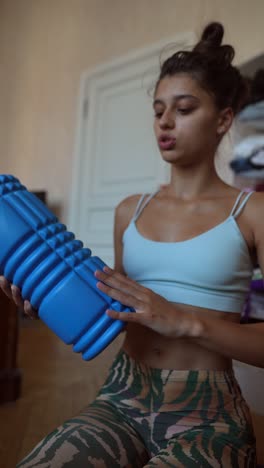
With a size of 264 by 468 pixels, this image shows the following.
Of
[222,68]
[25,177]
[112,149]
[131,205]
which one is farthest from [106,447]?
[25,177]

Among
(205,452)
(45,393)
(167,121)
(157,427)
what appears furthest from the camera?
(45,393)

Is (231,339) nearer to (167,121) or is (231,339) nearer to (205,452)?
(205,452)

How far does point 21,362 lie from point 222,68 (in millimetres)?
1777

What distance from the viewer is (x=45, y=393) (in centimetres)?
177

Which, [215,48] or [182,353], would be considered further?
[215,48]

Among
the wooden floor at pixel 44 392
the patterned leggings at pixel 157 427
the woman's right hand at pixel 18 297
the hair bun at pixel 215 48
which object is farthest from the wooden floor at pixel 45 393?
the hair bun at pixel 215 48

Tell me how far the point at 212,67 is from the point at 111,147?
2.58m

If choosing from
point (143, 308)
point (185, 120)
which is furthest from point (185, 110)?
point (143, 308)

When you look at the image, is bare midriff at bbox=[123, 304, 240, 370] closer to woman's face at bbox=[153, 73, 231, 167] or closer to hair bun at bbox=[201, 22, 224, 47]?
woman's face at bbox=[153, 73, 231, 167]

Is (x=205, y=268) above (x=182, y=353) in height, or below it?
above

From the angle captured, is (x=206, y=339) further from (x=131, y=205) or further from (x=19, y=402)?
(x=19, y=402)

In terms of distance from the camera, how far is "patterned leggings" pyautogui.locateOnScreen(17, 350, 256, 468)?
680mm

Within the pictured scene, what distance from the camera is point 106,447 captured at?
725mm

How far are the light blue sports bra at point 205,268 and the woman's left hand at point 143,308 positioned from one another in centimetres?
14
